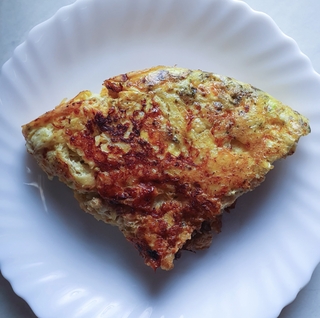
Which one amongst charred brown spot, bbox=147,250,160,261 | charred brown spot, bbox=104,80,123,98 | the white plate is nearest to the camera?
charred brown spot, bbox=147,250,160,261

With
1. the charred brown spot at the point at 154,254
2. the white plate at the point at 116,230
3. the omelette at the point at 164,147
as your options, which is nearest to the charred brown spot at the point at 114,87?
the omelette at the point at 164,147

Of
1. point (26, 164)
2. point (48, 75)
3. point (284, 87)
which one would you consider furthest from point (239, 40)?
point (26, 164)

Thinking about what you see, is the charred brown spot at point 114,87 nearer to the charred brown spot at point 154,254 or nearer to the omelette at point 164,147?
the omelette at point 164,147

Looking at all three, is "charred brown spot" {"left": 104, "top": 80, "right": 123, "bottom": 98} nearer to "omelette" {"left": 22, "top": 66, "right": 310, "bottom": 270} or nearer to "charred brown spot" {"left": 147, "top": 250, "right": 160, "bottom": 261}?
"omelette" {"left": 22, "top": 66, "right": 310, "bottom": 270}

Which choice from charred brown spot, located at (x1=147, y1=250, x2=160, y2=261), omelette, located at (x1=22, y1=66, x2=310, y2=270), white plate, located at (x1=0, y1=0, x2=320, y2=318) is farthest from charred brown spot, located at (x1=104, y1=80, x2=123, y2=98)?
charred brown spot, located at (x1=147, y1=250, x2=160, y2=261)

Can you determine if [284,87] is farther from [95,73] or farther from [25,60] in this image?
[25,60]

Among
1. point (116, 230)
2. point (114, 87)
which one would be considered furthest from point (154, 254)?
point (114, 87)

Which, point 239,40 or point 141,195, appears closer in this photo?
point 141,195

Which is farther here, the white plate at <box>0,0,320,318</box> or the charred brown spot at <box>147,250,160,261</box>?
the white plate at <box>0,0,320,318</box>
